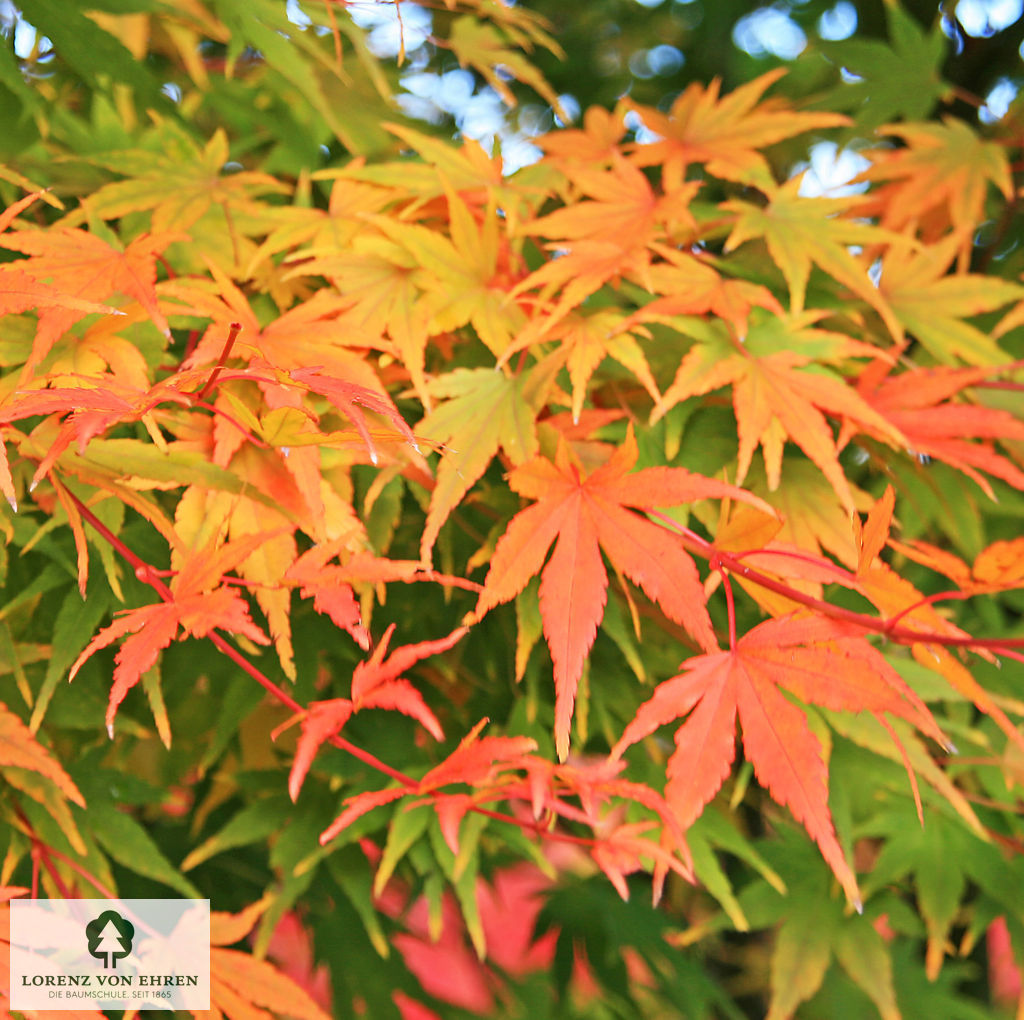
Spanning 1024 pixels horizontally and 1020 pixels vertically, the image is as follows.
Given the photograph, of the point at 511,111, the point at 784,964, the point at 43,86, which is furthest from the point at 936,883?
the point at 511,111

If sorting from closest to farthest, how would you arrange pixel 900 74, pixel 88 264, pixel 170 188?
pixel 88 264, pixel 170 188, pixel 900 74

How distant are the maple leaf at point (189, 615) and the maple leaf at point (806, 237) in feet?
1.28

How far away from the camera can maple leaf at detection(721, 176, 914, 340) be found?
58 cm

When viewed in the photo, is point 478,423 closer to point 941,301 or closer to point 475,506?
point 475,506

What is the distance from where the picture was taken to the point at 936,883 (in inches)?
28.6

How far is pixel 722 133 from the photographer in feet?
2.18

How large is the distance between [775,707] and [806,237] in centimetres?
36

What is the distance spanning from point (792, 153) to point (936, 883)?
97 cm

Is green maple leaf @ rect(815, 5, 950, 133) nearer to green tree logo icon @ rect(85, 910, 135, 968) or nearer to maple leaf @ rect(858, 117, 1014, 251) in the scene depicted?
maple leaf @ rect(858, 117, 1014, 251)

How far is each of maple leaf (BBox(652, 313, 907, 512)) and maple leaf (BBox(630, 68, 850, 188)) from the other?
14 centimetres

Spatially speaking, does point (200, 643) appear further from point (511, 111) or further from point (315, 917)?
point (511, 111)

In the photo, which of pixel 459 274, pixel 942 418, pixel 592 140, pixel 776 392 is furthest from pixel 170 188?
pixel 942 418

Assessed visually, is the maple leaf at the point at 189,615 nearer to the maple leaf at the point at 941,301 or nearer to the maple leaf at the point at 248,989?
the maple leaf at the point at 248,989

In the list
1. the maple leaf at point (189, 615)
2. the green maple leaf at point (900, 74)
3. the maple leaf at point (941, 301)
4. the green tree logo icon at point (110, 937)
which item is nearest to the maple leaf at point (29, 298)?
the maple leaf at point (189, 615)
